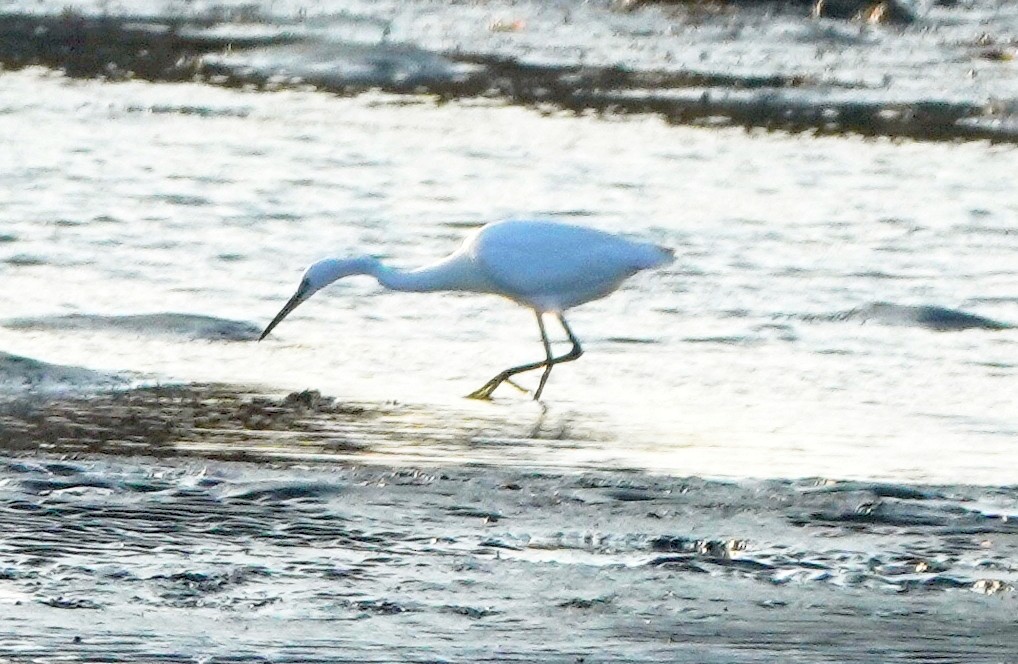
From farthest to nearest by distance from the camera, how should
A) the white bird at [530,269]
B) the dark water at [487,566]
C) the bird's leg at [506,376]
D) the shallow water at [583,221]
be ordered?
the white bird at [530,269], the bird's leg at [506,376], the shallow water at [583,221], the dark water at [487,566]

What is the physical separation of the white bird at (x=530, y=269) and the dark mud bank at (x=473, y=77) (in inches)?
295

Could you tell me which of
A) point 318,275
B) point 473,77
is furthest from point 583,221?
point 473,77

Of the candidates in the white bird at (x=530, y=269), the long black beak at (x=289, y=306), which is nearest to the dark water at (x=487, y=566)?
the long black beak at (x=289, y=306)

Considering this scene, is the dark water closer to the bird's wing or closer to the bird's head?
the bird's head

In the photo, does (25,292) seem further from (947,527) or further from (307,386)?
(947,527)

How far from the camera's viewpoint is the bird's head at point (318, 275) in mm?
8984

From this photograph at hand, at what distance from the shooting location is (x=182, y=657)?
490 cm

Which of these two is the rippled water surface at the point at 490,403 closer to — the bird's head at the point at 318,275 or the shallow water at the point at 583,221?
the shallow water at the point at 583,221

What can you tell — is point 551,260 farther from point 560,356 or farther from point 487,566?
point 487,566

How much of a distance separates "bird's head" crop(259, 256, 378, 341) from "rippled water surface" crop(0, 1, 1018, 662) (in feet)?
0.64

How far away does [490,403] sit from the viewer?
8352mm

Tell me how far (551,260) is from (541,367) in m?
0.44

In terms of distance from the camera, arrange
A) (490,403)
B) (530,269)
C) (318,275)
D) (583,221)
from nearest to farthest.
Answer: (490,403), (318,275), (530,269), (583,221)

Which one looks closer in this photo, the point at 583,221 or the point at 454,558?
the point at 454,558
